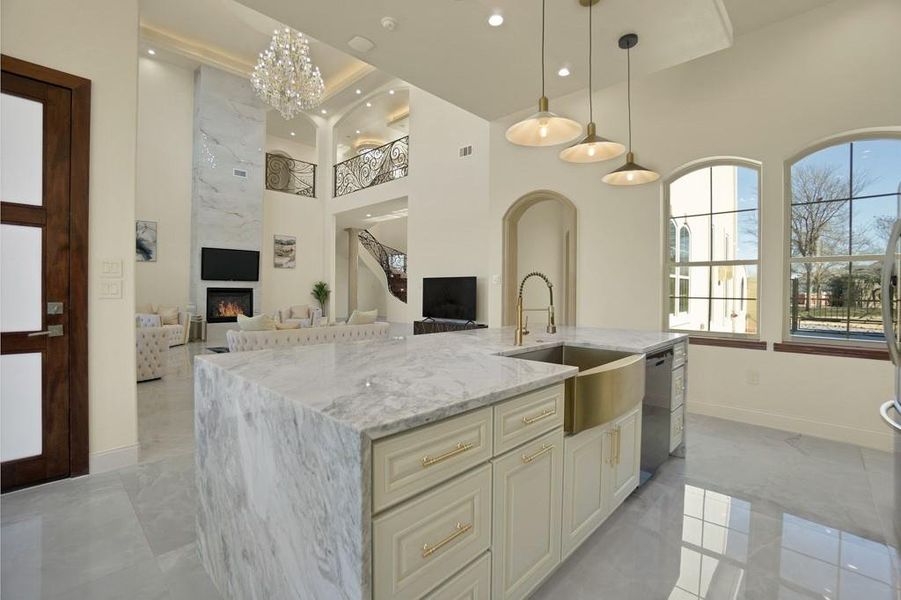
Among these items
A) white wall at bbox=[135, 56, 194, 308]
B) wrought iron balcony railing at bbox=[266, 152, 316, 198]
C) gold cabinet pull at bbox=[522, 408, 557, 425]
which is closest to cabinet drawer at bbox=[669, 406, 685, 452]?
gold cabinet pull at bbox=[522, 408, 557, 425]

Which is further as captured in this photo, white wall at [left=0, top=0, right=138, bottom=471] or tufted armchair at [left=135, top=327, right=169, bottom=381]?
tufted armchair at [left=135, top=327, right=169, bottom=381]

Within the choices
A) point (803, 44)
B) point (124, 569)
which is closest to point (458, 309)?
point (803, 44)

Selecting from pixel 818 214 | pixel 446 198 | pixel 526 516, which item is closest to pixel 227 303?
pixel 446 198

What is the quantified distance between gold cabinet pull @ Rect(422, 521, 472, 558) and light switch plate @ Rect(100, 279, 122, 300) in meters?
2.96

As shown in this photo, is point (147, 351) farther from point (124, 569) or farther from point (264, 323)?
point (124, 569)

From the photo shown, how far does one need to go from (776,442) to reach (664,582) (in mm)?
2514

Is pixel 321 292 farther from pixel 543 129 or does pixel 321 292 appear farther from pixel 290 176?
pixel 543 129

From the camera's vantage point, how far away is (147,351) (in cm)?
523

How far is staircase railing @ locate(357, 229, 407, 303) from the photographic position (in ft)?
41.2

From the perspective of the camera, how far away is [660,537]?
2105mm

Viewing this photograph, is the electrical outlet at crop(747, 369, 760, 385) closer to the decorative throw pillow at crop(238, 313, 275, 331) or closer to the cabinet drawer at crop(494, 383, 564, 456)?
the cabinet drawer at crop(494, 383, 564, 456)

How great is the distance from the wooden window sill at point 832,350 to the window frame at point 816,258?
29 millimetres

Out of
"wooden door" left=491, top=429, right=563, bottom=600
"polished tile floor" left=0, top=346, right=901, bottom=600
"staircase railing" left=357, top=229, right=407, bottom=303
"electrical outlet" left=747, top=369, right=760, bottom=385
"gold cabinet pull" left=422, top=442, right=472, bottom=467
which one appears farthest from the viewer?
"staircase railing" left=357, top=229, right=407, bottom=303

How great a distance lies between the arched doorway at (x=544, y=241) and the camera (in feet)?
17.7
